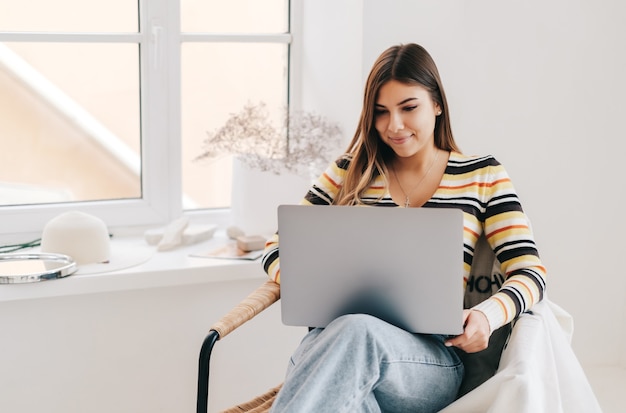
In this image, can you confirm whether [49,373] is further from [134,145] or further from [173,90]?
[173,90]

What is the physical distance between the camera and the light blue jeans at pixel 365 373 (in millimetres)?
1355

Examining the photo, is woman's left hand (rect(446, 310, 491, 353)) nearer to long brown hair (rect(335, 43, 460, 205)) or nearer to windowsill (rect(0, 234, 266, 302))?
long brown hair (rect(335, 43, 460, 205))

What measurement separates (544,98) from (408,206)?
0.82 meters

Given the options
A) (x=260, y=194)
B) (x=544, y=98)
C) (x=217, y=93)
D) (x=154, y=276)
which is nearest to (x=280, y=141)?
(x=260, y=194)

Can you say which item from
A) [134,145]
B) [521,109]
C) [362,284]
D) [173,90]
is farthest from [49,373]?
[521,109]

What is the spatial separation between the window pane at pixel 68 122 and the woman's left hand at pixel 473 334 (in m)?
1.23

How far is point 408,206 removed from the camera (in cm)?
176

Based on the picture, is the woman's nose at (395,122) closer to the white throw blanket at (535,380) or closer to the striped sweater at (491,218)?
the striped sweater at (491,218)

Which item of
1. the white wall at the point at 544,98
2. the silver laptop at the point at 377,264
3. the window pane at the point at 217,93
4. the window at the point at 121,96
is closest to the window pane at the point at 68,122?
the window at the point at 121,96

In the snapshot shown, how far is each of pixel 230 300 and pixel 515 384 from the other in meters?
1.04

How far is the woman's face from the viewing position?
66.7 inches

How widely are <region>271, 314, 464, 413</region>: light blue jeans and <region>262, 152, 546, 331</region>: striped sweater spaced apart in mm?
198

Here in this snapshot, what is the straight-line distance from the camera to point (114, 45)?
90.7 inches

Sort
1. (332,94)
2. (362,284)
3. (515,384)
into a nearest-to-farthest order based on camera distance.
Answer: (515,384) < (362,284) < (332,94)
